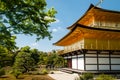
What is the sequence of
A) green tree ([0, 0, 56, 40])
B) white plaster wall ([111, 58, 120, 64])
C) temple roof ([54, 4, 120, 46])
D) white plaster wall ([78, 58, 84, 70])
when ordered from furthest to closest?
white plaster wall ([111, 58, 120, 64]) → white plaster wall ([78, 58, 84, 70]) → temple roof ([54, 4, 120, 46]) → green tree ([0, 0, 56, 40])

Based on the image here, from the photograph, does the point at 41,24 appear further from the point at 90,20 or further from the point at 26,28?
the point at 90,20

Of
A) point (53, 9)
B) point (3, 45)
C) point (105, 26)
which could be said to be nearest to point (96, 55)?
point (105, 26)

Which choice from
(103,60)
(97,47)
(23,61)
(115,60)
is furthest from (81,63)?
(23,61)

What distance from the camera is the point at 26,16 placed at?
13.2 m

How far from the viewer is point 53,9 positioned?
14.2m

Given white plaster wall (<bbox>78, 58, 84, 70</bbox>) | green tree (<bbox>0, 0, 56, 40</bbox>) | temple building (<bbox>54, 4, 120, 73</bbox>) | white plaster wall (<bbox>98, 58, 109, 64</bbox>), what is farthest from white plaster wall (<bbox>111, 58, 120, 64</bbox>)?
green tree (<bbox>0, 0, 56, 40</bbox>)

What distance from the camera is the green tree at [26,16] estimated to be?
12.4 meters

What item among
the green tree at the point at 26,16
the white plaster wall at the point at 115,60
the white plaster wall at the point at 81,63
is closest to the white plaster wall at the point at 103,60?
the white plaster wall at the point at 115,60

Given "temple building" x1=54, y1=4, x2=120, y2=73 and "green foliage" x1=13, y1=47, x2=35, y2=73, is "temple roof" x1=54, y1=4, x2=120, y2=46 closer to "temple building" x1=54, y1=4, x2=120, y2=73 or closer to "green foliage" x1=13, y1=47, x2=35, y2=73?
"temple building" x1=54, y1=4, x2=120, y2=73

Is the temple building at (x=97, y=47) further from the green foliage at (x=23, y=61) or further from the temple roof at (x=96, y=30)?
the green foliage at (x=23, y=61)

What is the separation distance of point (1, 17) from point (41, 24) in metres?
2.56

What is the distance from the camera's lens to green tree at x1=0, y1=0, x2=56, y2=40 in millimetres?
12359

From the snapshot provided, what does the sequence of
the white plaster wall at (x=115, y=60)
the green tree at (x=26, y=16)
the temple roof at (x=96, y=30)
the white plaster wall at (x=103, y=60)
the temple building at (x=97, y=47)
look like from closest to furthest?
the green tree at (x=26, y=16) → the temple roof at (x=96, y=30) → the temple building at (x=97, y=47) → the white plaster wall at (x=103, y=60) → the white plaster wall at (x=115, y=60)

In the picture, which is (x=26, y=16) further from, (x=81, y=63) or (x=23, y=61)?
(x=23, y=61)
